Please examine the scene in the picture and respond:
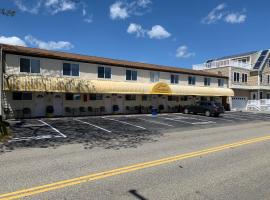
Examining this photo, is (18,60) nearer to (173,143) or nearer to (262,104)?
(173,143)

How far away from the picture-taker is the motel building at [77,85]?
73.5 ft

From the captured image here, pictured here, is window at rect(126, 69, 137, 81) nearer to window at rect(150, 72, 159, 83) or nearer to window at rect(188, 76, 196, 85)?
window at rect(150, 72, 159, 83)

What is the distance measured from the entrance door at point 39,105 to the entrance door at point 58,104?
1.17m

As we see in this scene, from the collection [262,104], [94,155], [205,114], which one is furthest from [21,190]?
[262,104]

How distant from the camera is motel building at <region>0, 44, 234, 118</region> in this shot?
22406mm

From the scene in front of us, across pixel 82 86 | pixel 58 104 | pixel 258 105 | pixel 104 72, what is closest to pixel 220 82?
pixel 258 105

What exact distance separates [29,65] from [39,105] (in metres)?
3.88

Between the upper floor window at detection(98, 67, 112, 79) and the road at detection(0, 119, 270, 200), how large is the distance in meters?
18.2

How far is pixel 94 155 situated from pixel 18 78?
1521 centimetres

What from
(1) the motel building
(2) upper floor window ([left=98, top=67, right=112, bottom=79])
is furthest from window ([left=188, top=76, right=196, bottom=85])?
(2) upper floor window ([left=98, top=67, right=112, bottom=79])

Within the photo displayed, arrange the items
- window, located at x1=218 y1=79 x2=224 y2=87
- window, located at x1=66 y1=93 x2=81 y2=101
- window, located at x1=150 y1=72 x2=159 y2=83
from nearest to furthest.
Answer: window, located at x1=66 y1=93 x2=81 y2=101 → window, located at x1=150 y1=72 x2=159 y2=83 → window, located at x1=218 y1=79 x2=224 y2=87

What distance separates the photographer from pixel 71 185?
19.9 ft

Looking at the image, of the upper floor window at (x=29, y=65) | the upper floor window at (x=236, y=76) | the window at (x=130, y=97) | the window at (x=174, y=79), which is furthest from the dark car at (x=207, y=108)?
the upper floor window at (x=29, y=65)

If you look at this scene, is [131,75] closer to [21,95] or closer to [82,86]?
[82,86]
